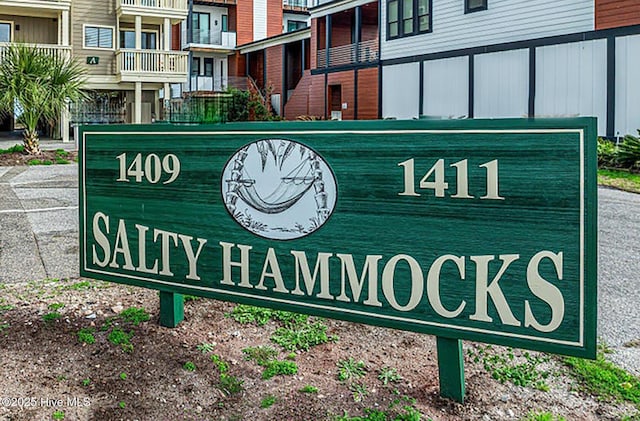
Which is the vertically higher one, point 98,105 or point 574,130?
point 98,105

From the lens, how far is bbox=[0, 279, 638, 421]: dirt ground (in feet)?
9.39

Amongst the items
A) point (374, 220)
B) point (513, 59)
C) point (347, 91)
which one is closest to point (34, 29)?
point (347, 91)

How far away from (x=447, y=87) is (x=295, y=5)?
2164 centimetres

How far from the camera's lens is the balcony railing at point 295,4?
4034 cm

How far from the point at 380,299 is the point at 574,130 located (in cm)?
113

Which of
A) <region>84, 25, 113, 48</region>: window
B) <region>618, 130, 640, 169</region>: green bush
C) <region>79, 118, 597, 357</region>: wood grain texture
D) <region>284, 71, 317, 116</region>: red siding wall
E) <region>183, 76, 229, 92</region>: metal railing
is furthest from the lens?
<region>183, 76, 229, 92</region>: metal railing

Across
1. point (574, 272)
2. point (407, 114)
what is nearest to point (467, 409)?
point (574, 272)

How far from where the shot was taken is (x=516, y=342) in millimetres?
2598

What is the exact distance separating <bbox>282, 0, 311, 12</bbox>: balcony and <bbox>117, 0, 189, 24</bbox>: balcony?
1576 centimetres

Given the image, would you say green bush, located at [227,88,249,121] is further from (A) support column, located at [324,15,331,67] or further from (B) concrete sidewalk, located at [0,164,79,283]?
(B) concrete sidewalk, located at [0,164,79,283]

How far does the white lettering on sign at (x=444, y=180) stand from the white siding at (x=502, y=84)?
56.0 feet

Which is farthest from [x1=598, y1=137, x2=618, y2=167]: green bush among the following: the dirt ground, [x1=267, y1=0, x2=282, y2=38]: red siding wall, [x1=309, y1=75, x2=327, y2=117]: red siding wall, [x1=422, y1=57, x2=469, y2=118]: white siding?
[x1=267, y1=0, x2=282, y2=38]: red siding wall

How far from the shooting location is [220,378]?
318 cm

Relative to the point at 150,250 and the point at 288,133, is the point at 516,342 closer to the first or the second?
the point at 288,133
